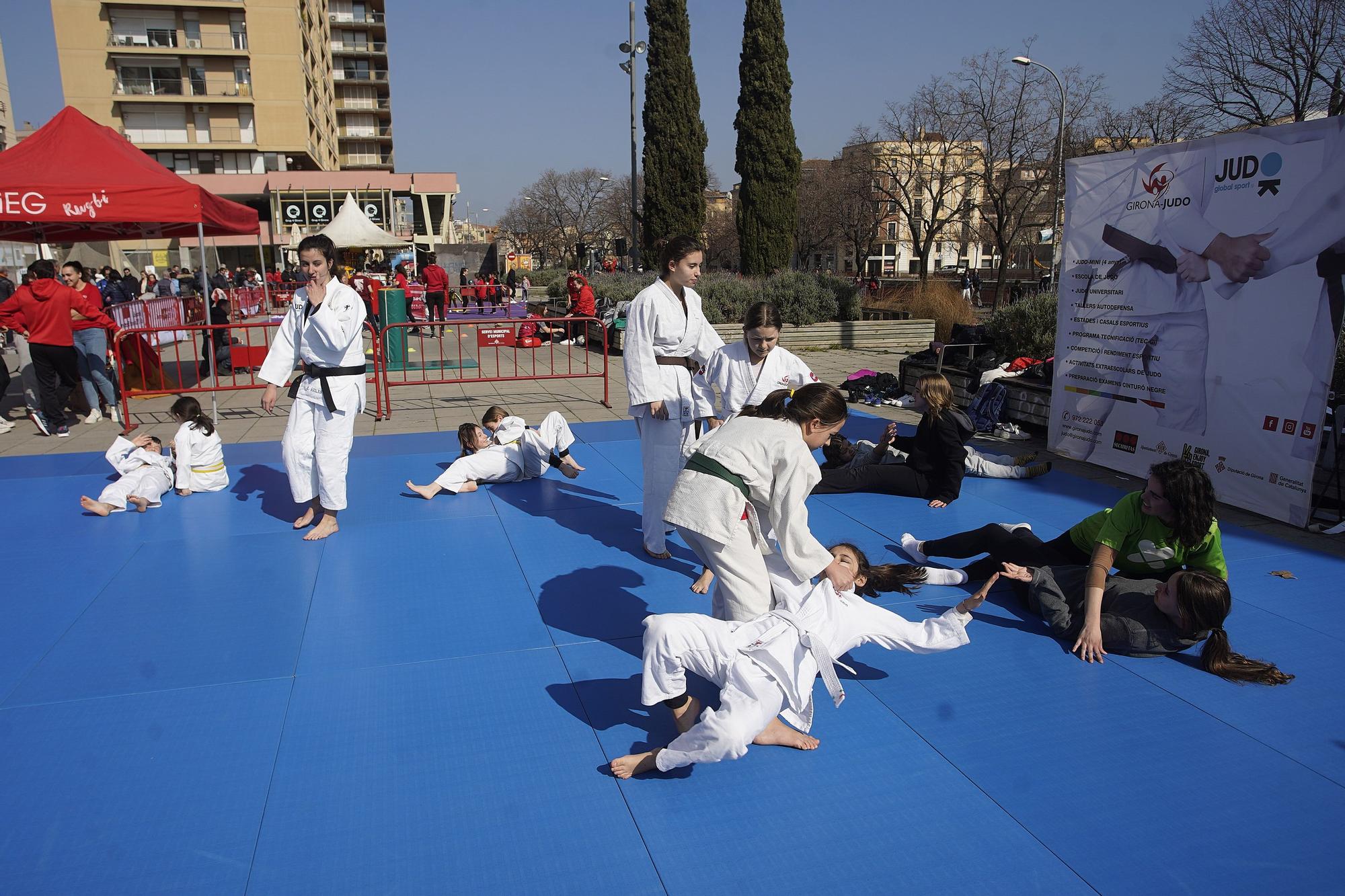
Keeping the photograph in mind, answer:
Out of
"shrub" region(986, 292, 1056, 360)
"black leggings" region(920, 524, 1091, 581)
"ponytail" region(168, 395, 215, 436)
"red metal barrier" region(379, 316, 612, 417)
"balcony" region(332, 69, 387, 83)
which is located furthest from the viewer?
"balcony" region(332, 69, 387, 83)

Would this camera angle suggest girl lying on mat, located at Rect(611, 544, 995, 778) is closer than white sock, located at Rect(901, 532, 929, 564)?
Yes

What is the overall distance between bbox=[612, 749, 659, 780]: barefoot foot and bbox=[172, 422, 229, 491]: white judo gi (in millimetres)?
5266

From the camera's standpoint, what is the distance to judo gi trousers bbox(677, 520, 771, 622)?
3188 mm

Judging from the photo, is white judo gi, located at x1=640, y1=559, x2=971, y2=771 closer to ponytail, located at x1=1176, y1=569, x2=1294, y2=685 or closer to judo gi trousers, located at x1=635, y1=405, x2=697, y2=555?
ponytail, located at x1=1176, y1=569, x2=1294, y2=685

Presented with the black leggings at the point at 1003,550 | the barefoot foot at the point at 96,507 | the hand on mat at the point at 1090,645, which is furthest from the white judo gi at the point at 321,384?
the hand on mat at the point at 1090,645

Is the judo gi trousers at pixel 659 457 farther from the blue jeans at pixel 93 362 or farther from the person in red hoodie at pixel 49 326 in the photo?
the blue jeans at pixel 93 362

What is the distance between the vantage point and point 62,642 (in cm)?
421

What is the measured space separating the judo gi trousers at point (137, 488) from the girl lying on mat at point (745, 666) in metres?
5.13

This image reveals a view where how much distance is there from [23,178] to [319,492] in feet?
21.9

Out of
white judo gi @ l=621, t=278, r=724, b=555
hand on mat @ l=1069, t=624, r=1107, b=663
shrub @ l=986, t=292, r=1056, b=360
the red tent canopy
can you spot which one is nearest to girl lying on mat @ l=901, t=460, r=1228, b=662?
hand on mat @ l=1069, t=624, r=1107, b=663

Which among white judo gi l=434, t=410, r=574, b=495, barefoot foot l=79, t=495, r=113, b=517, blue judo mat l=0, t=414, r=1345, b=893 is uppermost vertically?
white judo gi l=434, t=410, r=574, b=495

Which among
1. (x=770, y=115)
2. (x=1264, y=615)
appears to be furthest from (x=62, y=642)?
(x=770, y=115)

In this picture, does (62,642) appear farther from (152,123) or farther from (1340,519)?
(152,123)

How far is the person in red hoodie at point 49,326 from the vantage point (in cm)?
896
